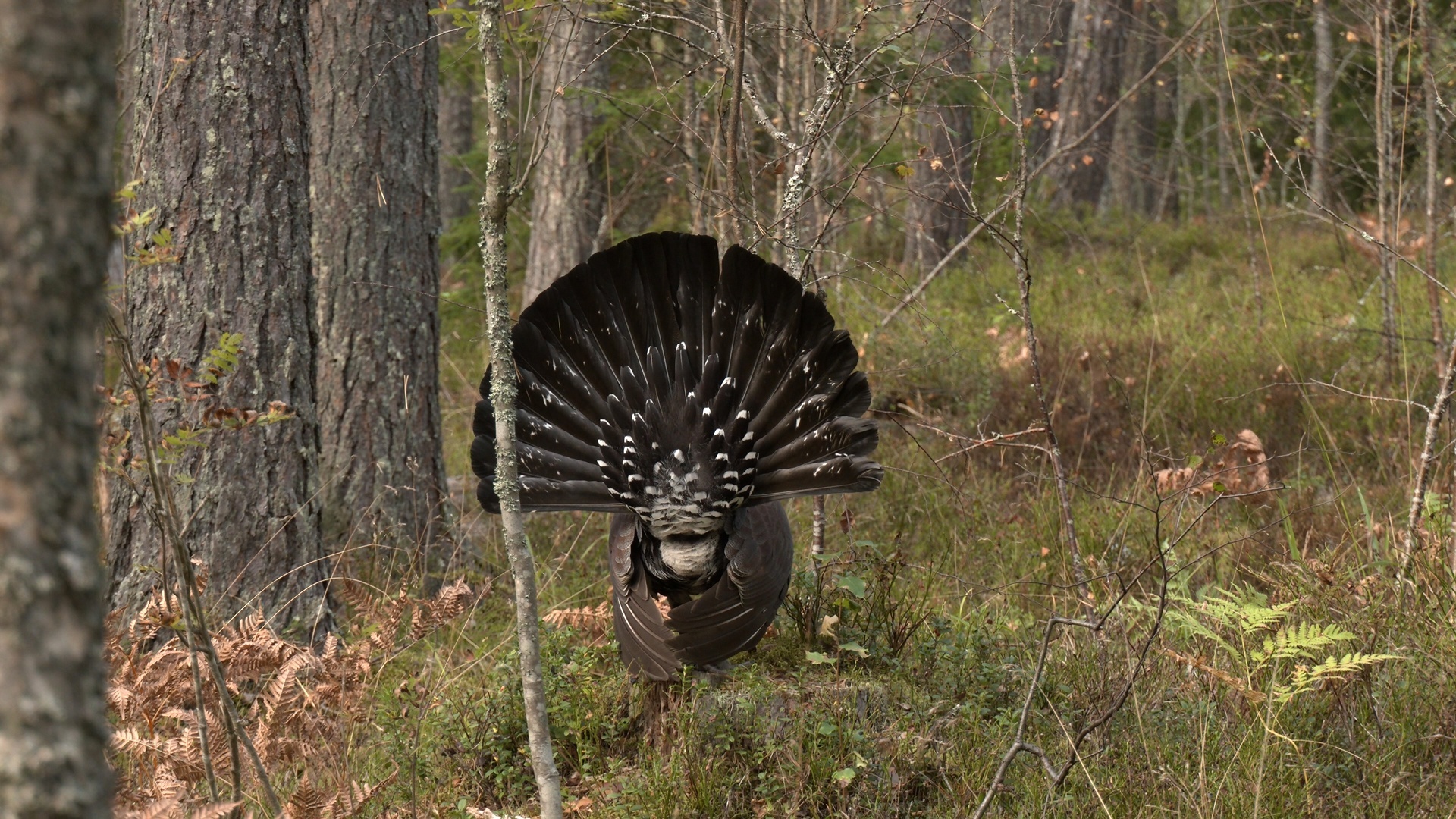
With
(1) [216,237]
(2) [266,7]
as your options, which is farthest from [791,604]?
(2) [266,7]

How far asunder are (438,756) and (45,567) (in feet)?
10.1

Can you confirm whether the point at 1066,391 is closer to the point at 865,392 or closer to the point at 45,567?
the point at 865,392

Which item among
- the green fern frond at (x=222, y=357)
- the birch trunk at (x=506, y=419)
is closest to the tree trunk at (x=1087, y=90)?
the green fern frond at (x=222, y=357)

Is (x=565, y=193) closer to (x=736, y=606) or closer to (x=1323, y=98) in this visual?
(x=736, y=606)

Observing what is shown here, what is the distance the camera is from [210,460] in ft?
16.9

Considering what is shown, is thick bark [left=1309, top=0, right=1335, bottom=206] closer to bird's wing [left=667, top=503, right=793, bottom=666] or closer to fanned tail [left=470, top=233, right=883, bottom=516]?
fanned tail [left=470, top=233, right=883, bottom=516]

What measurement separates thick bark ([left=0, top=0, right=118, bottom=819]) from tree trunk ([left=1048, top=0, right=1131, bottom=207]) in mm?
12205

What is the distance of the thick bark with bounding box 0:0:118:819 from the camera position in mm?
1355

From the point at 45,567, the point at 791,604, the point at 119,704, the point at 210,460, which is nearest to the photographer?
the point at 45,567

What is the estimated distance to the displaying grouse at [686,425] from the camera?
4.26 meters

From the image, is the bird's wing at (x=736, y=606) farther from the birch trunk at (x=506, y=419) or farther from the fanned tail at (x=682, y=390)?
the birch trunk at (x=506, y=419)

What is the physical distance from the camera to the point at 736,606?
4293mm

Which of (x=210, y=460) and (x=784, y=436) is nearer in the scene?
(x=784, y=436)

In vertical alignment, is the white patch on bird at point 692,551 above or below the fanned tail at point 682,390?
below
